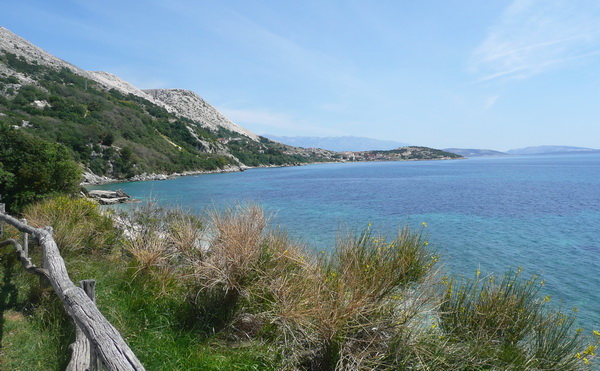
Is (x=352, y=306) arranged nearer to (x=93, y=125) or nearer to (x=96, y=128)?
(x=96, y=128)

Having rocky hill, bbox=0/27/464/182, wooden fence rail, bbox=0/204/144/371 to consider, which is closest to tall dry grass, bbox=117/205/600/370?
wooden fence rail, bbox=0/204/144/371

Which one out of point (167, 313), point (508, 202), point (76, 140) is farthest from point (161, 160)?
point (167, 313)

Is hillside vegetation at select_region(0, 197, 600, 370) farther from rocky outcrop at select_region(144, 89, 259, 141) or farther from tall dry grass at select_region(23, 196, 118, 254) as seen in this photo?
rocky outcrop at select_region(144, 89, 259, 141)

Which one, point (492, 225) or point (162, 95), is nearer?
point (492, 225)

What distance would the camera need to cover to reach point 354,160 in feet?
543

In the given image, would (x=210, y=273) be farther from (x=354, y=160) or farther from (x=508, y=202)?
(x=354, y=160)

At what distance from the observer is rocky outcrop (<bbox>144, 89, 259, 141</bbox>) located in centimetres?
13438

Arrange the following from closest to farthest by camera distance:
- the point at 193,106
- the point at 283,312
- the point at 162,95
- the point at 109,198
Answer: the point at 283,312 < the point at 109,198 < the point at 193,106 < the point at 162,95

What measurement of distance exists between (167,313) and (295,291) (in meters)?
1.64

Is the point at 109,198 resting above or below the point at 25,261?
below

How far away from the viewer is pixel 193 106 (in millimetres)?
142125

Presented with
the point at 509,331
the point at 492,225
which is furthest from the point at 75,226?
the point at 492,225

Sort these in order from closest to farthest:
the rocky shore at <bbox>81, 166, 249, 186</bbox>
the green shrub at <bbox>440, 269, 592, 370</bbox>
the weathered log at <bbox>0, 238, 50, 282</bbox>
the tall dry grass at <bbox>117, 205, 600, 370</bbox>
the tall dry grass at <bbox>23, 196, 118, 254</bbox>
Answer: the tall dry grass at <bbox>117, 205, 600, 370</bbox>
the green shrub at <bbox>440, 269, 592, 370</bbox>
the weathered log at <bbox>0, 238, 50, 282</bbox>
the tall dry grass at <bbox>23, 196, 118, 254</bbox>
the rocky shore at <bbox>81, 166, 249, 186</bbox>

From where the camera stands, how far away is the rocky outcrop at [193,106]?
134 metres
